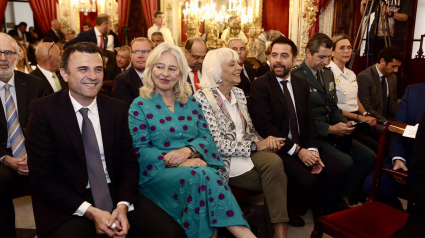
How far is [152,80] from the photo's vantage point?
2281mm

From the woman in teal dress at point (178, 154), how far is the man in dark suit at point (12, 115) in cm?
76

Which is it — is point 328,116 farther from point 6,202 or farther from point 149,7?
point 149,7

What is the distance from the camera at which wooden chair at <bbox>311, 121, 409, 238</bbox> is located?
5.64ft

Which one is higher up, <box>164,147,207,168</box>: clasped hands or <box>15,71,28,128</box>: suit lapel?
<box>15,71,28,128</box>: suit lapel

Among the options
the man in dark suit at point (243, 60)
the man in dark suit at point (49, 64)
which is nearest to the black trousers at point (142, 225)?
the man in dark suit at point (49, 64)

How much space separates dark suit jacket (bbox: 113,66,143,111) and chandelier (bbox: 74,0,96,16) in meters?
6.29

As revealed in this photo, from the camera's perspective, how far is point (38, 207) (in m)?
1.74

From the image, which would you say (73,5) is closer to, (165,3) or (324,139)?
(165,3)

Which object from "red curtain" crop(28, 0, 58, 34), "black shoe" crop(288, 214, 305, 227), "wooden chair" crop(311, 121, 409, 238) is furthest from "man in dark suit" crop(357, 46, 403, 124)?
"red curtain" crop(28, 0, 58, 34)

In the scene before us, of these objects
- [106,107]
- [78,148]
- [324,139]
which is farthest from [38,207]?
[324,139]

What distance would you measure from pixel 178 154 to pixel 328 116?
179cm

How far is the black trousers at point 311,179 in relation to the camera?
2490mm

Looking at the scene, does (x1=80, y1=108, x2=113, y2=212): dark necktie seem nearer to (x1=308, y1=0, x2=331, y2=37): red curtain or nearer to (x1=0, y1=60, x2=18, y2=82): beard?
(x1=0, y1=60, x2=18, y2=82): beard

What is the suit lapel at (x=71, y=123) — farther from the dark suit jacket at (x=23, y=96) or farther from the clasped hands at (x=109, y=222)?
the dark suit jacket at (x=23, y=96)
